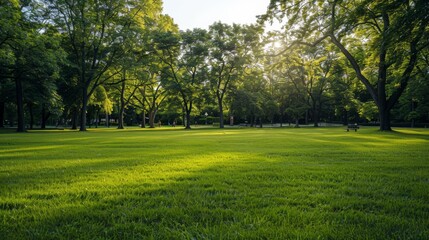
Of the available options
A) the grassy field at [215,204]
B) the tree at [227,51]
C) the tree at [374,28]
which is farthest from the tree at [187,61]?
the grassy field at [215,204]

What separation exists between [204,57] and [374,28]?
87.1 ft

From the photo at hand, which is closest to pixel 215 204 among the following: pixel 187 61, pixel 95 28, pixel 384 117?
pixel 384 117

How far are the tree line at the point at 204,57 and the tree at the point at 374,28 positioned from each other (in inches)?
2.8

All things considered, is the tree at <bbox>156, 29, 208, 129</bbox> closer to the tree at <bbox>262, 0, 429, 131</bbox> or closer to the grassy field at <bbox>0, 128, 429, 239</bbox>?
the tree at <bbox>262, 0, 429, 131</bbox>

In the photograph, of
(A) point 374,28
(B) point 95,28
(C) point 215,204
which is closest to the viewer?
(C) point 215,204

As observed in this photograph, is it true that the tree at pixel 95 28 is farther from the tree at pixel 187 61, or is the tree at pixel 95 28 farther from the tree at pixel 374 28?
the tree at pixel 374 28

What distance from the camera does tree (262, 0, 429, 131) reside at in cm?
840

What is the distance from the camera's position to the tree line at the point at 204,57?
19.6 m

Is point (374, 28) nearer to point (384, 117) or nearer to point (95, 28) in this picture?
point (384, 117)

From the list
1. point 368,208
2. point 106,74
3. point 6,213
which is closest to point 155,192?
point 6,213

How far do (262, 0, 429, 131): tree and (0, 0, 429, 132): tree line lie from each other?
2.8 inches

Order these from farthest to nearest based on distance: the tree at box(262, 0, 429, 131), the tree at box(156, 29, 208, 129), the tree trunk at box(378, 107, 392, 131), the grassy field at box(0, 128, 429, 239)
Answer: the tree at box(156, 29, 208, 129) < the tree trunk at box(378, 107, 392, 131) < the tree at box(262, 0, 429, 131) < the grassy field at box(0, 128, 429, 239)

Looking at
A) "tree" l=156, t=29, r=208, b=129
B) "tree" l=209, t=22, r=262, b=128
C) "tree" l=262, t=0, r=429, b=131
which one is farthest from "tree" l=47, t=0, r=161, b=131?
"tree" l=262, t=0, r=429, b=131

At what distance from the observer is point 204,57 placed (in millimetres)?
45312
